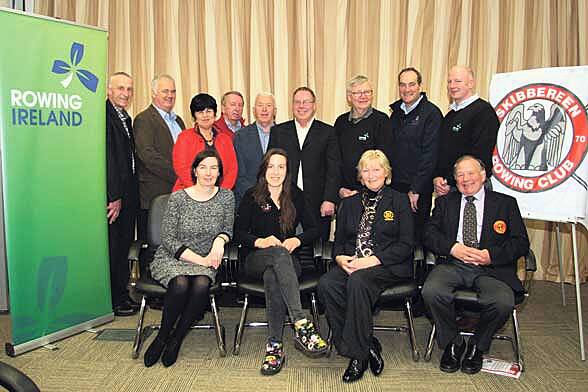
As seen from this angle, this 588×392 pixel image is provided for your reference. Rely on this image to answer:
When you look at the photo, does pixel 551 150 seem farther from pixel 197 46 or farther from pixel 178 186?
pixel 197 46

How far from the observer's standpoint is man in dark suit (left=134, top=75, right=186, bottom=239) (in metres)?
4.17

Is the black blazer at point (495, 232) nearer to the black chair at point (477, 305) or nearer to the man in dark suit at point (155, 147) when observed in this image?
the black chair at point (477, 305)

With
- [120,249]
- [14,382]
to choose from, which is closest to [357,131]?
[120,249]

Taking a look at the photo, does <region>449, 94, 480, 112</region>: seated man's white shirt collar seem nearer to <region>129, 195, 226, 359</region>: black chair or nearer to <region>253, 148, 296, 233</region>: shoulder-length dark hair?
<region>253, 148, 296, 233</region>: shoulder-length dark hair

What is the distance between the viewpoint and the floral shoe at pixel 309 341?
3240 mm

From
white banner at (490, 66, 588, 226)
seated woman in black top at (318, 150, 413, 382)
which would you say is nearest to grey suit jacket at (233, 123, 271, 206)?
seated woman in black top at (318, 150, 413, 382)

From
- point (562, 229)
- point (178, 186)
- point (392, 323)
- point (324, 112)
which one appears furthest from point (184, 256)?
point (562, 229)

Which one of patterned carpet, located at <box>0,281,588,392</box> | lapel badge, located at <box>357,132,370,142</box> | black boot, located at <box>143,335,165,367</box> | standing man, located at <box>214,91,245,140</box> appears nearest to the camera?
patterned carpet, located at <box>0,281,588,392</box>

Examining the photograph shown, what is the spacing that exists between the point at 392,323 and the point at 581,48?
2893mm

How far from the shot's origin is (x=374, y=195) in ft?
11.6

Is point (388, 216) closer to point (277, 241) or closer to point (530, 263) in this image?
point (277, 241)

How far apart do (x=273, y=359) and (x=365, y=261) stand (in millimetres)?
A: 768

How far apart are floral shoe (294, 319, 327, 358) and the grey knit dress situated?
0.60 metres

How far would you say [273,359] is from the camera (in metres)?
3.23
